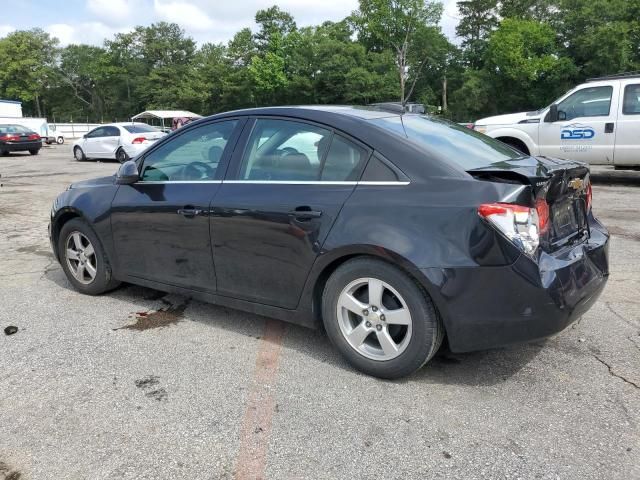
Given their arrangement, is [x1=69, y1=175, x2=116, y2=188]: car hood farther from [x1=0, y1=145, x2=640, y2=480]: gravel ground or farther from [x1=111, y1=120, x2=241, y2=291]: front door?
[x1=0, y1=145, x2=640, y2=480]: gravel ground

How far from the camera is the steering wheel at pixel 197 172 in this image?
3.90 meters

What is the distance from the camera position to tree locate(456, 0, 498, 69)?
2904 inches

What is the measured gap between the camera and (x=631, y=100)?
396 inches

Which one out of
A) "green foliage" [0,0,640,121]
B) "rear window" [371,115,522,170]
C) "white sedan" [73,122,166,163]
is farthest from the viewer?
"green foliage" [0,0,640,121]

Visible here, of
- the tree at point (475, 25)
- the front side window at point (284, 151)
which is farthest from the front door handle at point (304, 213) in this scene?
the tree at point (475, 25)

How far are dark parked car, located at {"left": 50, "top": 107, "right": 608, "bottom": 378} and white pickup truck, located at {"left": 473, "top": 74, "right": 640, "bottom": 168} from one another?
7538 millimetres

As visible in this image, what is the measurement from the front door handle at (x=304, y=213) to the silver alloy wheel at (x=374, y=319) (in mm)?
467

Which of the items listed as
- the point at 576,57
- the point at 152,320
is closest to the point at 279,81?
the point at 576,57

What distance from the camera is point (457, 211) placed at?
284 centimetres

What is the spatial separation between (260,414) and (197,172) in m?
1.90

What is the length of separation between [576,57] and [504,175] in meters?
60.0

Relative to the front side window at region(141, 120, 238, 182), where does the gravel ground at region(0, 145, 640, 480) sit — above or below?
below

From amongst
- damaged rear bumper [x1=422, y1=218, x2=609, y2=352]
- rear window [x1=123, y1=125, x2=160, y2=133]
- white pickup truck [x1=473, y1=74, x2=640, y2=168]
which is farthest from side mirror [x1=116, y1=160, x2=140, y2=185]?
rear window [x1=123, y1=125, x2=160, y2=133]

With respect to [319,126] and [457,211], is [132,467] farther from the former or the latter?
[319,126]
